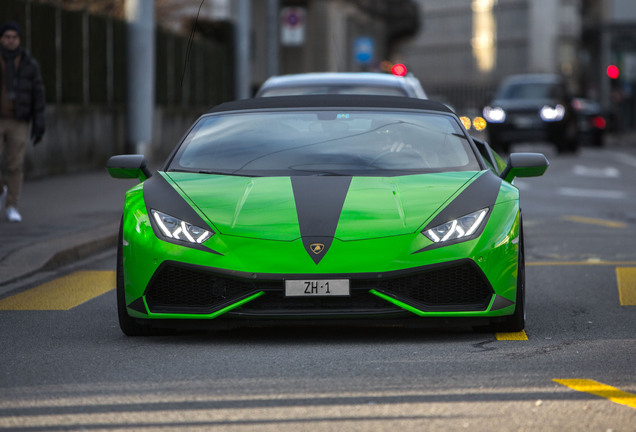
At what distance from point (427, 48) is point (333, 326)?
13062 centimetres

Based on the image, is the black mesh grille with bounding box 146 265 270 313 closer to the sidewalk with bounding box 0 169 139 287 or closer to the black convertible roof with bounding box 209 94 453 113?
the black convertible roof with bounding box 209 94 453 113

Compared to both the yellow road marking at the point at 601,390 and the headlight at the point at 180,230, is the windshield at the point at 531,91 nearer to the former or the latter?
the headlight at the point at 180,230

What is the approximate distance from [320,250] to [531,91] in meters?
28.1

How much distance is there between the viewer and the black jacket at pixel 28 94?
43.8 feet

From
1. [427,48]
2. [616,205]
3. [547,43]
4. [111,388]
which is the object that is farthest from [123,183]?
[427,48]

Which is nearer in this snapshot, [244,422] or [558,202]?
[244,422]

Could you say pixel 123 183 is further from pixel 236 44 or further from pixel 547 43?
pixel 547 43

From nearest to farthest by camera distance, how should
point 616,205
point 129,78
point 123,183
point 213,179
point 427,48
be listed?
point 213,179
point 616,205
point 123,183
point 129,78
point 427,48

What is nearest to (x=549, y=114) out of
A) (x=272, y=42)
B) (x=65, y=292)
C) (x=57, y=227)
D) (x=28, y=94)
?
(x=272, y=42)

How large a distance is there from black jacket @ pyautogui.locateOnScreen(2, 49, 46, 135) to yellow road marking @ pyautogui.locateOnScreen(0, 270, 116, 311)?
3147 mm

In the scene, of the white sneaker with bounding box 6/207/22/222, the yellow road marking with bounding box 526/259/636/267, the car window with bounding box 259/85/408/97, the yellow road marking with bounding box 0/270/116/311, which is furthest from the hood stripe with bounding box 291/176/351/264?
the white sneaker with bounding box 6/207/22/222

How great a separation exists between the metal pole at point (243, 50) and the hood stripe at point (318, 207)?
24409mm

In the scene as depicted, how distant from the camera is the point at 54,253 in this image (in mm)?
11000

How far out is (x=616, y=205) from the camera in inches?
695
